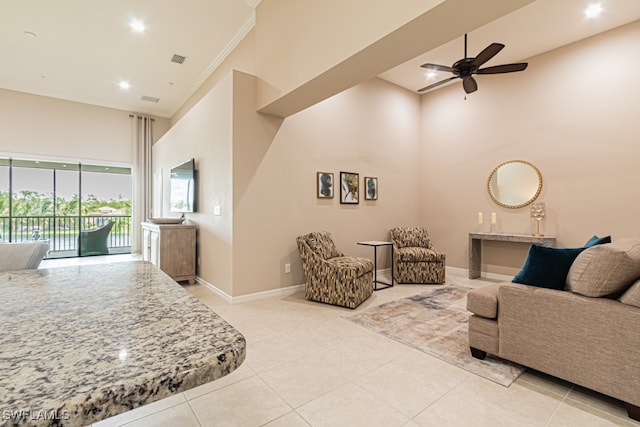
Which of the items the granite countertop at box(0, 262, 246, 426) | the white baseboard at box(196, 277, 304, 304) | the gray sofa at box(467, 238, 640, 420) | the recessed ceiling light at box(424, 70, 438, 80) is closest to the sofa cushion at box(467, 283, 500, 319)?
the gray sofa at box(467, 238, 640, 420)

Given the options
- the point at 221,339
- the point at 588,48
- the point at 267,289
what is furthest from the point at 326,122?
the point at 221,339

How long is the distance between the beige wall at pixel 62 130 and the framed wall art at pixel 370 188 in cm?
583

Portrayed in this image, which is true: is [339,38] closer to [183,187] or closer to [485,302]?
[485,302]

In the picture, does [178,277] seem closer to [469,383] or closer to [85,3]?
[85,3]

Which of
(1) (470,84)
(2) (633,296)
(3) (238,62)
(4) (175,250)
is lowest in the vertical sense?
(4) (175,250)

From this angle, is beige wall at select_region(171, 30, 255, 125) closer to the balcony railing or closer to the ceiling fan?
the ceiling fan

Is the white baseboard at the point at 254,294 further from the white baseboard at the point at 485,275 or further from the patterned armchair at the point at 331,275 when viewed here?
the white baseboard at the point at 485,275

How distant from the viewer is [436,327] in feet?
10.3

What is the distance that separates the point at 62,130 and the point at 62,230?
7.67ft

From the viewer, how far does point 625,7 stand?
379cm

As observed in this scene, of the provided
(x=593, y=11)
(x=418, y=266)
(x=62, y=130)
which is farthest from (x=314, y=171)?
(x=62, y=130)

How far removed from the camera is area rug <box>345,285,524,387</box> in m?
2.38

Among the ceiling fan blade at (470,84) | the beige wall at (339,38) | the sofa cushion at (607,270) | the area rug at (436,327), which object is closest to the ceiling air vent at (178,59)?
the beige wall at (339,38)

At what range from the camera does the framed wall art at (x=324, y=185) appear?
4738 millimetres
